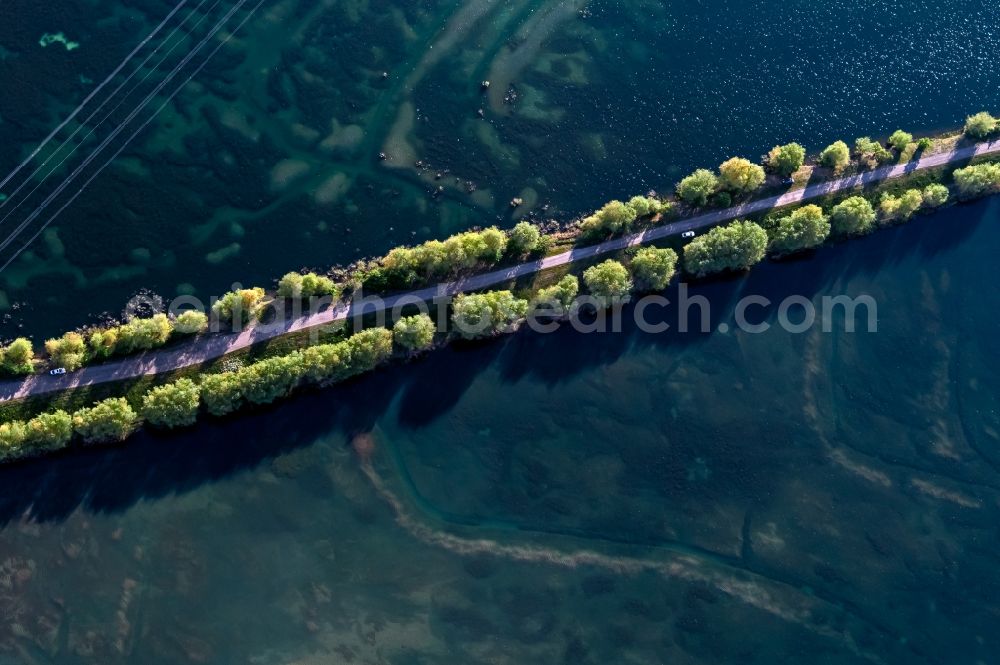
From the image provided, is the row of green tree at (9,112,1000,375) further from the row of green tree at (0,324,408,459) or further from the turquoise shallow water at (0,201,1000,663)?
the row of green tree at (0,324,408,459)

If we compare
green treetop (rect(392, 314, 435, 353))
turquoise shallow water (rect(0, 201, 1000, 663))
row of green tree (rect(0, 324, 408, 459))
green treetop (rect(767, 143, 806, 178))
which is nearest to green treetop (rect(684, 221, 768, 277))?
turquoise shallow water (rect(0, 201, 1000, 663))

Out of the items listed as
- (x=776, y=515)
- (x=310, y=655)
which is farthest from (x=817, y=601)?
(x=310, y=655)

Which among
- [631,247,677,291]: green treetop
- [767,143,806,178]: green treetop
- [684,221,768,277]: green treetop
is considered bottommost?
[631,247,677,291]: green treetop

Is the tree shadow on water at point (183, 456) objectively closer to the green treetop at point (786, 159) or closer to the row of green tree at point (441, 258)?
the row of green tree at point (441, 258)

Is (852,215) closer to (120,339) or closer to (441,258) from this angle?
(441,258)

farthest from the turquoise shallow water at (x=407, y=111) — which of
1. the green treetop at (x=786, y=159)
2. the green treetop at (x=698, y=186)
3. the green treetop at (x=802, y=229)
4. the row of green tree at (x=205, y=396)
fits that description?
the row of green tree at (x=205, y=396)

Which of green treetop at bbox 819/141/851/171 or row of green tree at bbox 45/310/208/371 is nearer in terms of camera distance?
row of green tree at bbox 45/310/208/371

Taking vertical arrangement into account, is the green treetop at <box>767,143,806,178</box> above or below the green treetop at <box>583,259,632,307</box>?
above

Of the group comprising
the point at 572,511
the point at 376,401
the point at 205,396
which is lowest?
the point at 572,511

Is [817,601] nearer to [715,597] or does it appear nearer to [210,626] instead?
[715,597]

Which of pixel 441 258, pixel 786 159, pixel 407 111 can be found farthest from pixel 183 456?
pixel 786 159
